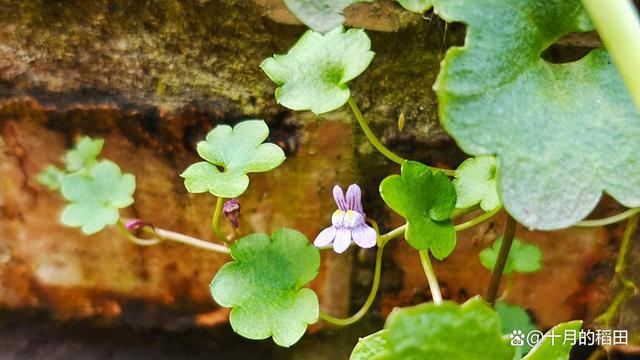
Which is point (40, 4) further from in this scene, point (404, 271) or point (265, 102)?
point (404, 271)

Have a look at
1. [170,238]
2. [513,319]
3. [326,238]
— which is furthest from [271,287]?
[513,319]

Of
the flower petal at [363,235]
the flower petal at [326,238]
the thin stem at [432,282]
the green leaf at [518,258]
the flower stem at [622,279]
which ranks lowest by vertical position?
the flower stem at [622,279]

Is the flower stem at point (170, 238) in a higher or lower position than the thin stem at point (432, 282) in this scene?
higher

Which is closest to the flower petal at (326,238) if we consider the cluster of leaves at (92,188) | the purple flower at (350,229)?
the purple flower at (350,229)

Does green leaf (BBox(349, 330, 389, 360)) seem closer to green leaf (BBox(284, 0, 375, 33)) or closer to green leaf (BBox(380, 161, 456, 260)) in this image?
green leaf (BBox(380, 161, 456, 260))

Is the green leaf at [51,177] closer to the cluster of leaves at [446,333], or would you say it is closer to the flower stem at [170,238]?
the flower stem at [170,238]

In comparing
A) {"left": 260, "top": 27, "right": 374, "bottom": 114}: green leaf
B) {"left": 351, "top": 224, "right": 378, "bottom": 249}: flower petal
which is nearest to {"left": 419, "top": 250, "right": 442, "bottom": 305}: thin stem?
{"left": 351, "top": 224, "right": 378, "bottom": 249}: flower petal
